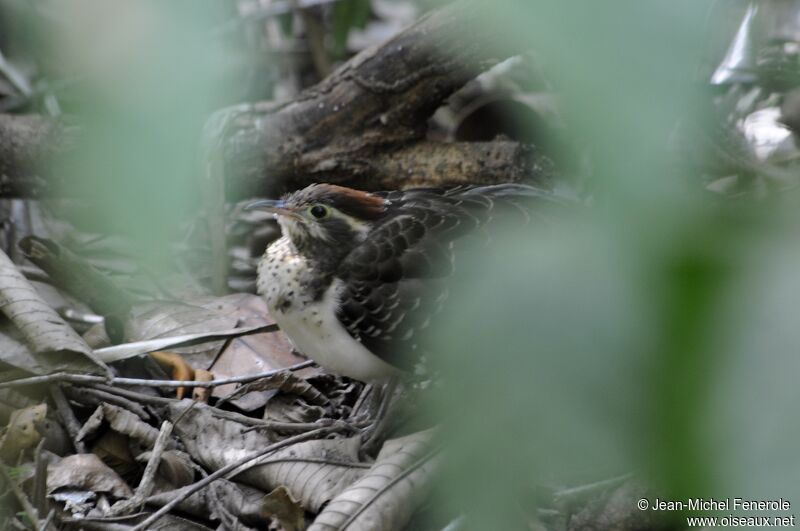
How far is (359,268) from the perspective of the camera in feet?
11.1

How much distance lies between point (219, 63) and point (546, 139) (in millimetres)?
308

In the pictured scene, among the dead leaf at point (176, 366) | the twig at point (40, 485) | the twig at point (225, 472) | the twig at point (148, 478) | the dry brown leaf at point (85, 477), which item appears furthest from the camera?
the dead leaf at point (176, 366)

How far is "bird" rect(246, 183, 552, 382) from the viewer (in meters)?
3.30

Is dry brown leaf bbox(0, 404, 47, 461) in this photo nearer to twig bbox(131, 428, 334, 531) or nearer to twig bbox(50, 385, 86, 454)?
twig bbox(50, 385, 86, 454)

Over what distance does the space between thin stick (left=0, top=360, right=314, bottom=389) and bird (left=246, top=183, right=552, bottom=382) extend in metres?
0.37

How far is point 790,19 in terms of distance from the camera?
170cm

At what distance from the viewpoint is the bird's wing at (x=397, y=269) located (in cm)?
325

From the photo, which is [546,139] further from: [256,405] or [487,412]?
[256,405]

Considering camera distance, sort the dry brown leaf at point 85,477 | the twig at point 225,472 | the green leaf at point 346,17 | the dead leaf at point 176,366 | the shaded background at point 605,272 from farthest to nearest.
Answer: the green leaf at point 346,17, the dead leaf at point 176,366, the dry brown leaf at point 85,477, the twig at point 225,472, the shaded background at point 605,272

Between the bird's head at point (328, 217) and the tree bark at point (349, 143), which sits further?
the tree bark at point (349, 143)

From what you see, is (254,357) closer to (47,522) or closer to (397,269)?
(397,269)

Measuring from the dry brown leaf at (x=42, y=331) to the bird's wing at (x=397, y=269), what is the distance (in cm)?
104

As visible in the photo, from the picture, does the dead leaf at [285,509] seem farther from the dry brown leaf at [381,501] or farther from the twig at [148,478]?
the twig at [148,478]

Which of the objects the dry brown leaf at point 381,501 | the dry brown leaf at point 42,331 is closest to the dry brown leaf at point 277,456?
the dry brown leaf at point 381,501
